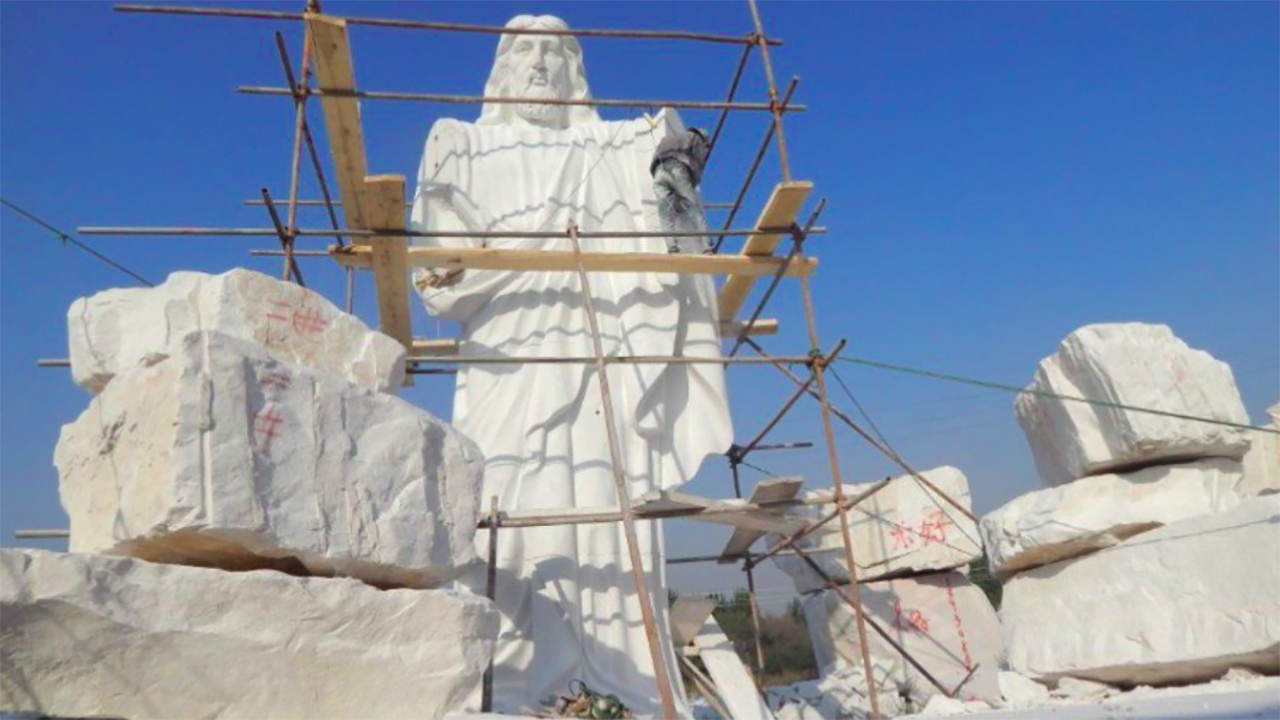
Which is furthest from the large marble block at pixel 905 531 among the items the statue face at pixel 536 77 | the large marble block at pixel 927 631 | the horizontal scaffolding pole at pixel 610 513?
the statue face at pixel 536 77

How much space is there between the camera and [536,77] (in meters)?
6.49

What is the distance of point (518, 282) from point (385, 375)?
88.9 inches

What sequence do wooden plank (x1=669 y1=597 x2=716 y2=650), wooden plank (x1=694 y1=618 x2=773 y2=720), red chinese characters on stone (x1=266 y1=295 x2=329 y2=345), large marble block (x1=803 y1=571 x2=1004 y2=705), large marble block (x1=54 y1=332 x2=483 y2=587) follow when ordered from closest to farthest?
1. large marble block (x1=54 y1=332 x2=483 y2=587)
2. red chinese characters on stone (x1=266 y1=295 x2=329 y2=345)
3. wooden plank (x1=694 y1=618 x2=773 y2=720)
4. wooden plank (x1=669 y1=597 x2=716 y2=650)
5. large marble block (x1=803 y1=571 x2=1004 y2=705)

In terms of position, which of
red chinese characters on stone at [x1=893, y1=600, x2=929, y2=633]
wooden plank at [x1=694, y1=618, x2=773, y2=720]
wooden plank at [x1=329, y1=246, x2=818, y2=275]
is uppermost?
wooden plank at [x1=329, y1=246, x2=818, y2=275]

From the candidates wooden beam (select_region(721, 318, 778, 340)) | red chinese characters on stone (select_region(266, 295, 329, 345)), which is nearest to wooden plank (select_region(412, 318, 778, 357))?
wooden beam (select_region(721, 318, 778, 340))

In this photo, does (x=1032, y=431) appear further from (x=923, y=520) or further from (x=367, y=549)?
(x=367, y=549)

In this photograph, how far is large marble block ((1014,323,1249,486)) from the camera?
17.6ft

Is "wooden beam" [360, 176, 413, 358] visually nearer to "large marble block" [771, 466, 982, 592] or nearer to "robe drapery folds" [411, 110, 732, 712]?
"robe drapery folds" [411, 110, 732, 712]

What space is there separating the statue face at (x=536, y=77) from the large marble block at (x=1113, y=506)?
3.76 metres

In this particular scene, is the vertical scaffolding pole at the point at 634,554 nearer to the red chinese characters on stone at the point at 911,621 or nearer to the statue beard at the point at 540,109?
the statue beard at the point at 540,109

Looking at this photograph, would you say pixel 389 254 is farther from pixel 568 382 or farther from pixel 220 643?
pixel 220 643

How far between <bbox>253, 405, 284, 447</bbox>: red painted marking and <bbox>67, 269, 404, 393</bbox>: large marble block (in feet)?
0.68

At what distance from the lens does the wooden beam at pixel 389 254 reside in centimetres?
472

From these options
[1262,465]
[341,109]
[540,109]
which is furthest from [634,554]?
[1262,465]
